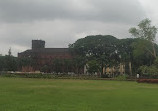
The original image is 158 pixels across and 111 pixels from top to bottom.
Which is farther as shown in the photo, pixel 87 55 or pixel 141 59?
pixel 87 55

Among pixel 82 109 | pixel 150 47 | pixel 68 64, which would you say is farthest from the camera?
pixel 68 64

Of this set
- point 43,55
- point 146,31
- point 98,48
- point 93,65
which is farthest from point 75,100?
point 43,55

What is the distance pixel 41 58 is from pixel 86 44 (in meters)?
34.1

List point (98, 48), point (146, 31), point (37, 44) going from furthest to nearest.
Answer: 1. point (37, 44)
2. point (98, 48)
3. point (146, 31)

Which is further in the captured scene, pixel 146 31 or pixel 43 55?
pixel 43 55

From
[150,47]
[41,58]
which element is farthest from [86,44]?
[41,58]

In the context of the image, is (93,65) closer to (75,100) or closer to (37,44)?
(37,44)

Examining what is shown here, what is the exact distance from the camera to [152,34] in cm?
5303

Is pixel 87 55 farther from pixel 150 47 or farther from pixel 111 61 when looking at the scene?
pixel 150 47

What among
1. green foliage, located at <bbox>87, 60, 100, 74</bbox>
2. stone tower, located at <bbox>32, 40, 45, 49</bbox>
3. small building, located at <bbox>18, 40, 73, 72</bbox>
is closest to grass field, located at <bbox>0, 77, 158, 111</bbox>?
green foliage, located at <bbox>87, 60, 100, 74</bbox>

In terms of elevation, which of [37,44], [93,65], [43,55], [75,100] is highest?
[37,44]

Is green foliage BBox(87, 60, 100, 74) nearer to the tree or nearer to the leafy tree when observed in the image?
the leafy tree

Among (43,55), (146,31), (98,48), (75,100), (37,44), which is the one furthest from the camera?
(37,44)

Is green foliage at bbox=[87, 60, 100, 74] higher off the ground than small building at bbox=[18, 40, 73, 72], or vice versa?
small building at bbox=[18, 40, 73, 72]
